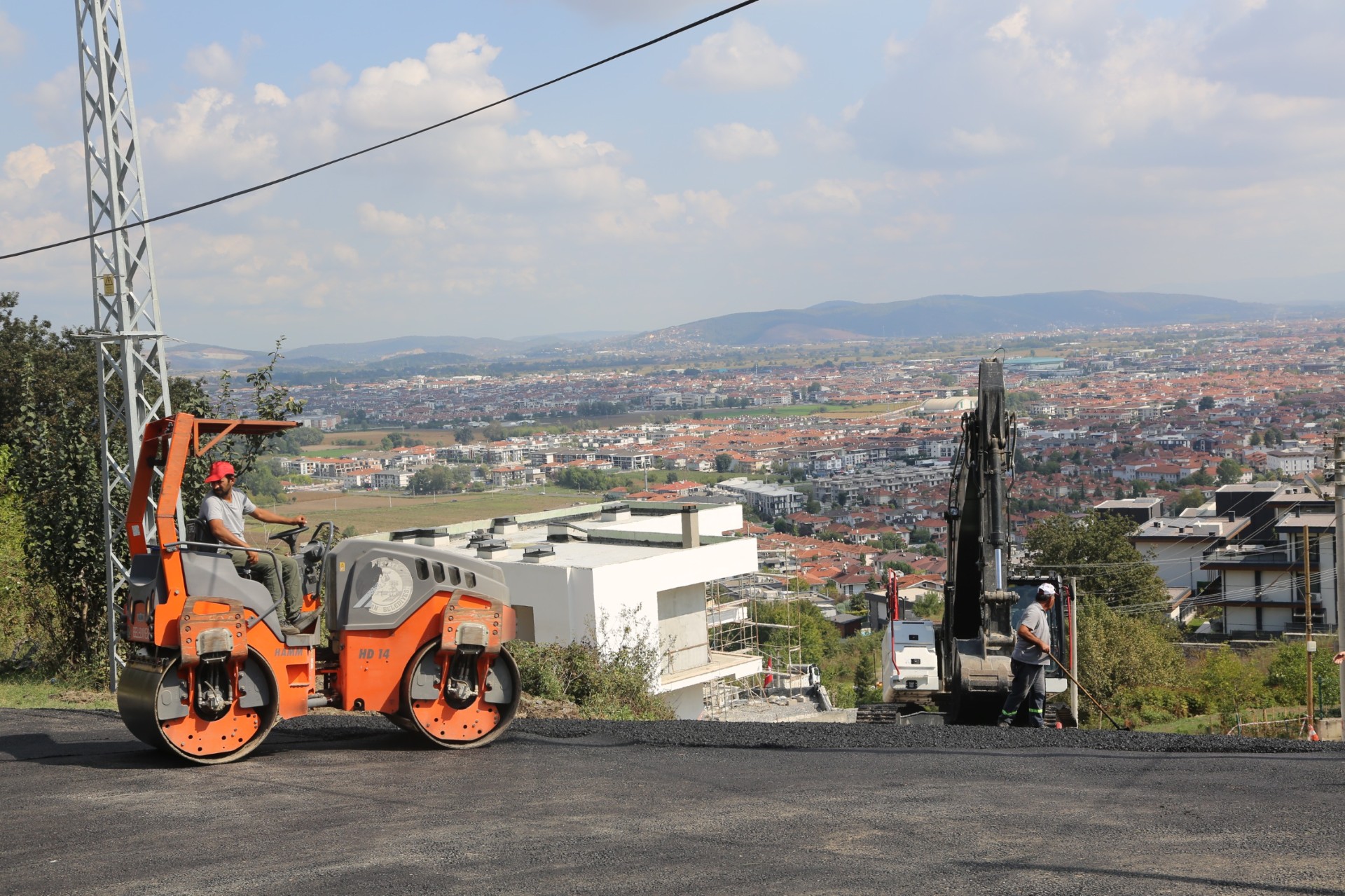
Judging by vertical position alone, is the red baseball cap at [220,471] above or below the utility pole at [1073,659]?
above

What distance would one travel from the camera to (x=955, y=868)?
5.86 m

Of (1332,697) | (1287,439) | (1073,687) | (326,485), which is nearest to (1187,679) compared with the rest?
(1332,697)

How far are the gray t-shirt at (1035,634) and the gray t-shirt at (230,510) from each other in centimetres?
746

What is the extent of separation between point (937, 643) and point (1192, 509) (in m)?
70.1

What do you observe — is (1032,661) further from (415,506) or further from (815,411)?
(815,411)

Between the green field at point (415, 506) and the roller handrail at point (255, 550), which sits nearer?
the roller handrail at point (255, 550)

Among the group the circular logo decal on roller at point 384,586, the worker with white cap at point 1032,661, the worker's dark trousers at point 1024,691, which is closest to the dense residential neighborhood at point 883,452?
the worker with white cap at point 1032,661

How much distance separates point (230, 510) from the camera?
902 cm

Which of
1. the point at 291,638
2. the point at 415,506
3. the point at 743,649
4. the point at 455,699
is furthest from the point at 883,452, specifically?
the point at 291,638

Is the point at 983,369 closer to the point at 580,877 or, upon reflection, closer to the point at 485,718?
the point at 485,718

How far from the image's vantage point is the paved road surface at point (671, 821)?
19.1 ft

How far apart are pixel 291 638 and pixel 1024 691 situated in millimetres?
7349

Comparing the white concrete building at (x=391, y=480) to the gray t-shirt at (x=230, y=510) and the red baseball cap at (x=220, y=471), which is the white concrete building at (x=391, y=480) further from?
the red baseball cap at (x=220, y=471)

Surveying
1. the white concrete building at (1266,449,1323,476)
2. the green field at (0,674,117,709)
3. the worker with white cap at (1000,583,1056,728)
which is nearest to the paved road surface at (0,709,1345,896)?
the worker with white cap at (1000,583,1056,728)
